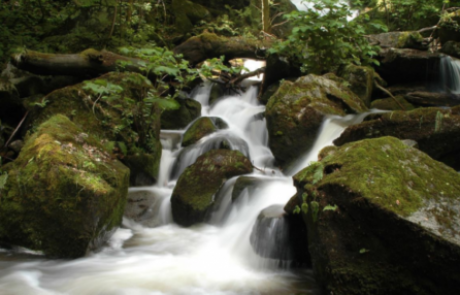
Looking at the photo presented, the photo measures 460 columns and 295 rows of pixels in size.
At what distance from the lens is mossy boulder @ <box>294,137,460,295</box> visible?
2.46m

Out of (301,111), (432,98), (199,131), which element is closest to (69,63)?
(199,131)

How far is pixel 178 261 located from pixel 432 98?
272 inches

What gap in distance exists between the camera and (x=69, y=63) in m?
7.21

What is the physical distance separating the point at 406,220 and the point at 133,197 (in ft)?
14.8

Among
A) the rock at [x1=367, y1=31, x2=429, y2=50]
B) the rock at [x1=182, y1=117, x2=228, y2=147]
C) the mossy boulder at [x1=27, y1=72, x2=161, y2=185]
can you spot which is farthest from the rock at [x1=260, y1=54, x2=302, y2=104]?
the mossy boulder at [x1=27, y1=72, x2=161, y2=185]

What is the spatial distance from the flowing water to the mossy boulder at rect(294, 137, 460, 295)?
683 mm

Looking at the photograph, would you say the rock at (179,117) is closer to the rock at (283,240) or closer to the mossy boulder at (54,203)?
the mossy boulder at (54,203)

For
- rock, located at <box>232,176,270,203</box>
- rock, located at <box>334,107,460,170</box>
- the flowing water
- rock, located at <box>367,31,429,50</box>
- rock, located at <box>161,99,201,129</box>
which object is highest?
rock, located at <box>367,31,429,50</box>

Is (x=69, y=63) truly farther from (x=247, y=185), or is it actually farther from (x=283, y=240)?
(x=283, y=240)

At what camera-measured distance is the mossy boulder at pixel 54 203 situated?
149 inches

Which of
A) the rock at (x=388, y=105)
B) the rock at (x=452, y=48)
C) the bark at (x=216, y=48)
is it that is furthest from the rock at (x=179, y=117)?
the rock at (x=452, y=48)

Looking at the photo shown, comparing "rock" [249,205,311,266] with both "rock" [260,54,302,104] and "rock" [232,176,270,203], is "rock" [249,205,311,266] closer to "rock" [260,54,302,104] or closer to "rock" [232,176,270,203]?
"rock" [232,176,270,203]

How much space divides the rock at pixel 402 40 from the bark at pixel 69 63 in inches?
281

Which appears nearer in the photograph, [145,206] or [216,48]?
[145,206]
